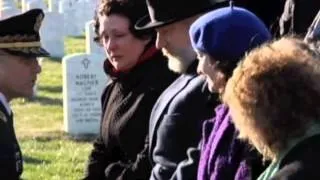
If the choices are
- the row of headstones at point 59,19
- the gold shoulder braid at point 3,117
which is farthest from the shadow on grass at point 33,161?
the gold shoulder braid at point 3,117

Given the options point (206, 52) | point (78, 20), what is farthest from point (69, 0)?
point (206, 52)

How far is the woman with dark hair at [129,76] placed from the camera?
18.6 ft

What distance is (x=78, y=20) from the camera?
22.0m

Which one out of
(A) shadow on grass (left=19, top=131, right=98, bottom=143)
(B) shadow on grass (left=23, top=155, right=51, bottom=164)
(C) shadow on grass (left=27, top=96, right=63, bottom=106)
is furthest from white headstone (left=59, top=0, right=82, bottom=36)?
(B) shadow on grass (left=23, top=155, right=51, bottom=164)

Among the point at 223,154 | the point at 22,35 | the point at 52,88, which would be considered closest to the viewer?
the point at 223,154

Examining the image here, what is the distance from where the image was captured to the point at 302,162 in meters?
3.55

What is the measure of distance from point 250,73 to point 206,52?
0.66 meters

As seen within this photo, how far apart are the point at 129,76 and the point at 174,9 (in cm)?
80

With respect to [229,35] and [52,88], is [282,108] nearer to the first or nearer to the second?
[229,35]

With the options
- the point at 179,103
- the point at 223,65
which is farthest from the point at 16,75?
the point at 223,65

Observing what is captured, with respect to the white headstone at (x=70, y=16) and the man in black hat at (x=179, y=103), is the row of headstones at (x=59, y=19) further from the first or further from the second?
the man in black hat at (x=179, y=103)

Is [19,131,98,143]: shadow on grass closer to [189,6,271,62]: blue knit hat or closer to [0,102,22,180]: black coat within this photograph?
[0,102,22,180]: black coat

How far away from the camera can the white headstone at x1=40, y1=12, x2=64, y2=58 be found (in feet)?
57.8

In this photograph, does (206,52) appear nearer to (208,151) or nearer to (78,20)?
(208,151)
